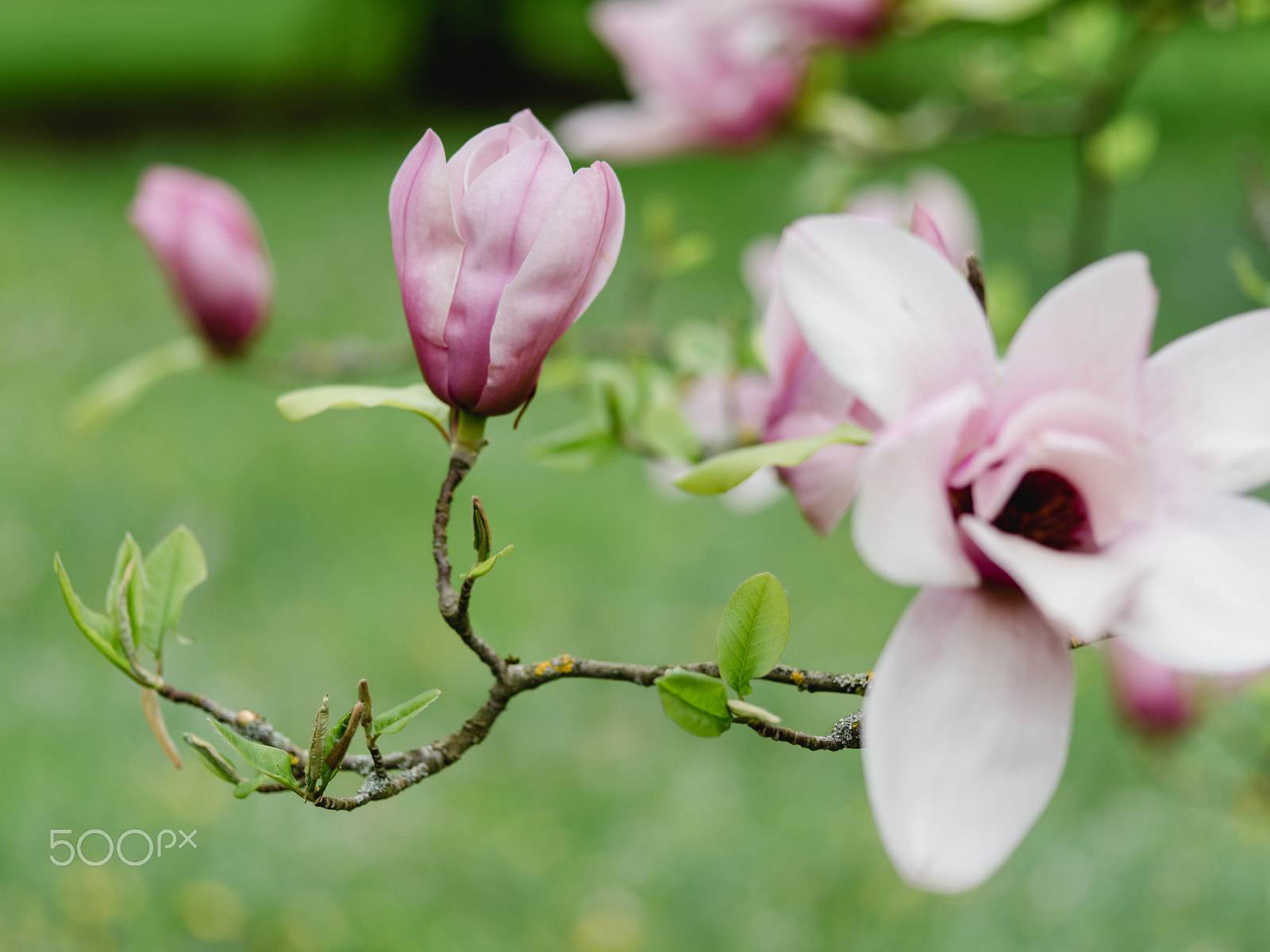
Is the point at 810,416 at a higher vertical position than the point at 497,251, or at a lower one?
lower

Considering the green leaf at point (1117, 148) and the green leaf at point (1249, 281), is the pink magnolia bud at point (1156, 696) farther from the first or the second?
the green leaf at point (1249, 281)

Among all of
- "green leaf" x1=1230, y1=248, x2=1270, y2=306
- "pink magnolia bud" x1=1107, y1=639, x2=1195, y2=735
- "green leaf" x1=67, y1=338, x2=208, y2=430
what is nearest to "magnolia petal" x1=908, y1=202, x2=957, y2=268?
"green leaf" x1=1230, y1=248, x2=1270, y2=306

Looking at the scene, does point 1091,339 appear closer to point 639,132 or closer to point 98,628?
point 98,628

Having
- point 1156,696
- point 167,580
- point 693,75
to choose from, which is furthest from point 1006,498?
point 1156,696

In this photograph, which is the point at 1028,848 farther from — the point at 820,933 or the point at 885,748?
the point at 885,748

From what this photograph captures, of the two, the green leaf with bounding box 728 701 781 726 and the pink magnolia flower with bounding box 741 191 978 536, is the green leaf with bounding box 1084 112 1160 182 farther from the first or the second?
the green leaf with bounding box 728 701 781 726
